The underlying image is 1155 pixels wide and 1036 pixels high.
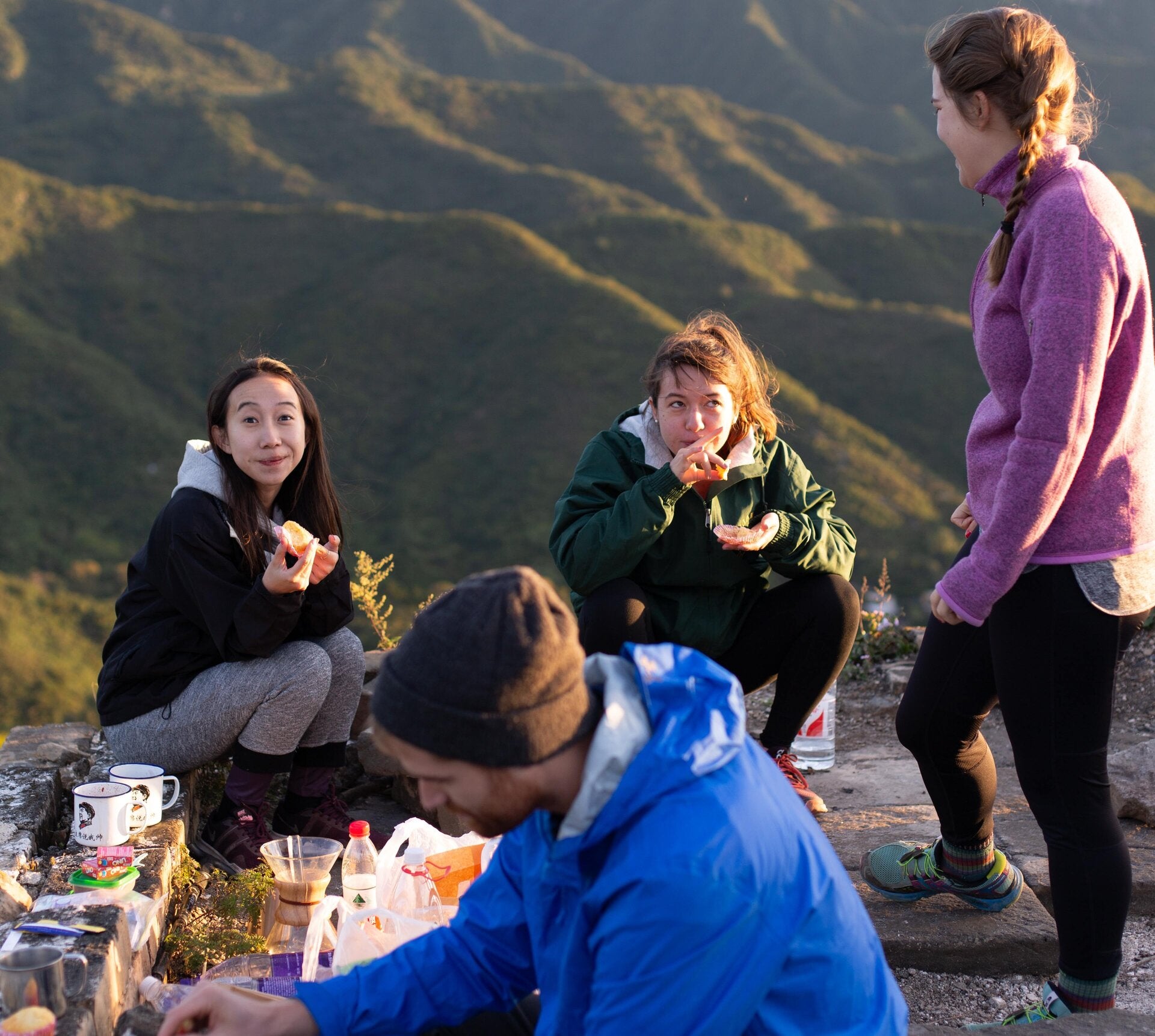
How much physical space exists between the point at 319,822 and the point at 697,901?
207 centimetres

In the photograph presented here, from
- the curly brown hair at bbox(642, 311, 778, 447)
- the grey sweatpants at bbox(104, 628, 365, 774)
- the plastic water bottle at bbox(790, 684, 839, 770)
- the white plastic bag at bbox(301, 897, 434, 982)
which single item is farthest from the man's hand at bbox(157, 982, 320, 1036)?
the plastic water bottle at bbox(790, 684, 839, 770)

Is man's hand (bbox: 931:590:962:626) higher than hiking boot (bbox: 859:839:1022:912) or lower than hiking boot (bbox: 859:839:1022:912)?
higher

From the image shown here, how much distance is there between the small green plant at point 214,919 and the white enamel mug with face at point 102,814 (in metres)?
0.17

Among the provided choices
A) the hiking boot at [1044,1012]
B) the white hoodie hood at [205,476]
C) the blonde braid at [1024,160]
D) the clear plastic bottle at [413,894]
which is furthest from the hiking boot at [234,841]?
the blonde braid at [1024,160]

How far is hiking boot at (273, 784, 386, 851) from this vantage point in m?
3.24

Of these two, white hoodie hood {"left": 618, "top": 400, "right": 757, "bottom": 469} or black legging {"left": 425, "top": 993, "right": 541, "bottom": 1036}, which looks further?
white hoodie hood {"left": 618, "top": 400, "right": 757, "bottom": 469}

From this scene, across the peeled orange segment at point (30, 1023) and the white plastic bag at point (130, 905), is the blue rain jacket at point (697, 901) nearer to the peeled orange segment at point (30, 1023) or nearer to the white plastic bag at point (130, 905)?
the peeled orange segment at point (30, 1023)

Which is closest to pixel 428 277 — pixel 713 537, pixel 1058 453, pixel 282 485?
pixel 282 485

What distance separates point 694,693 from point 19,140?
5691 centimetres

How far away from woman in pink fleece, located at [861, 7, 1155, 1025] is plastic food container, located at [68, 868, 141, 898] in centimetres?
173

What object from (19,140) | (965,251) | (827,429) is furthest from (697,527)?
(19,140)

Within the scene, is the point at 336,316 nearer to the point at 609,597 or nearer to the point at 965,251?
the point at 965,251

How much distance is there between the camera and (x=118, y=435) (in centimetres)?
3156

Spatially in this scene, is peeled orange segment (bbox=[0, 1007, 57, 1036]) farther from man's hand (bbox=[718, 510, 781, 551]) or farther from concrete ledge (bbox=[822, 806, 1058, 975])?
man's hand (bbox=[718, 510, 781, 551])
